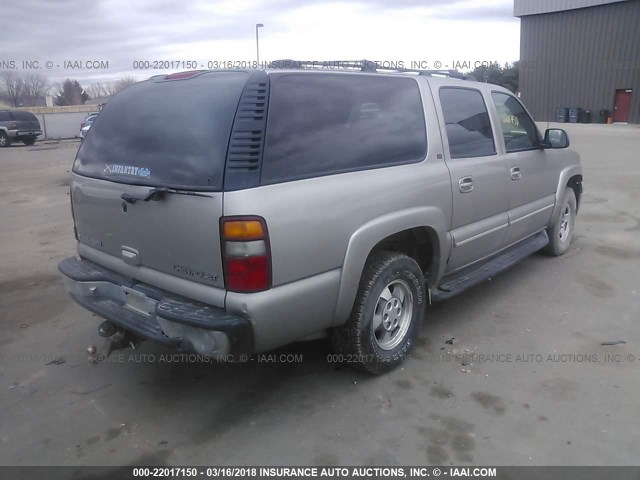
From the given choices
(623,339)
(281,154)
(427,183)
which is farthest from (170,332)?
(623,339)

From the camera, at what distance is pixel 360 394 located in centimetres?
336

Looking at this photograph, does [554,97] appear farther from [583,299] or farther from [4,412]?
[4,412]

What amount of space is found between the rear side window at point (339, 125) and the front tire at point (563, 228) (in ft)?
9.21

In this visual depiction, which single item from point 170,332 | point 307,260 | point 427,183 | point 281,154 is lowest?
point 170,332

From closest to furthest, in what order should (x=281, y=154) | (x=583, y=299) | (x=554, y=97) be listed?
(x=281, y=154) < (x=583, y=299) < (x=554, y=97)

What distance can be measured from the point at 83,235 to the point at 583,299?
4150 mm

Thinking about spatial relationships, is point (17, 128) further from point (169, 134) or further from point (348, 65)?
point (169, 134)

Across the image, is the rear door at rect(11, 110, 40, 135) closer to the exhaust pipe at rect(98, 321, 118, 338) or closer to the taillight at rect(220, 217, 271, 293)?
the exhaust pipe at rect(98, 321, 118, 338)

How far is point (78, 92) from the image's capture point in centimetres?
6681

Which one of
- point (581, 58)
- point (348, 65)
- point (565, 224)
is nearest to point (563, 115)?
point (581, 58)

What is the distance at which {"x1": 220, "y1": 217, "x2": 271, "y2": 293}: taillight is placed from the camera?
262 cm

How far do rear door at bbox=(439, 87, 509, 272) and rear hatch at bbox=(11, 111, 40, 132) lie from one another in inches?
1132

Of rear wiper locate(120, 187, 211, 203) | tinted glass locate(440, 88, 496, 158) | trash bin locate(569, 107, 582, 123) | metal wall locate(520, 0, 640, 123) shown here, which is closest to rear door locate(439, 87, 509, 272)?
tinted glass locate(440, 88, 496, 158)

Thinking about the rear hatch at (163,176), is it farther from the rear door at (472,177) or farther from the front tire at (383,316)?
the rear door at (472,177)
